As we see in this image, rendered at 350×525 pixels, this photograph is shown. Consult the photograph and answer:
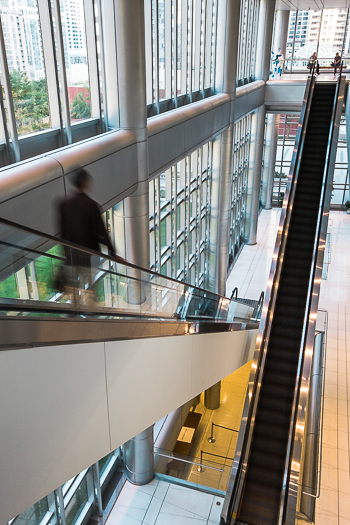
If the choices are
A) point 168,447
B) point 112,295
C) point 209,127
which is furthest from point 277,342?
point 209,127

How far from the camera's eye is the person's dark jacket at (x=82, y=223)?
214 inches

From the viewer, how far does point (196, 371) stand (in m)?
7.90

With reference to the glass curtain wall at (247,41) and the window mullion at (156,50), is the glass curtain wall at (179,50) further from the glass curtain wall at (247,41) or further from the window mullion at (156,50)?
the glass curtain wall at (247,41)

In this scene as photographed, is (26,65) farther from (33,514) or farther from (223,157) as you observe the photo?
(223,157)

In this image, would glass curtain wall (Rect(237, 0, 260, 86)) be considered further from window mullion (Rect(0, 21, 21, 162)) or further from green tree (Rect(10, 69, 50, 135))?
window mullion (Rect(0, 21, 21, 162))

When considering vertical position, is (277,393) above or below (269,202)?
above

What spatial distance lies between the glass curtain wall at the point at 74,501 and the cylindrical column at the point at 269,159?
22.0 m

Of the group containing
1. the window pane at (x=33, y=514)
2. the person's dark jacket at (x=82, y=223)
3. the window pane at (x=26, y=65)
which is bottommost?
the window pane at (x=33, y=514)

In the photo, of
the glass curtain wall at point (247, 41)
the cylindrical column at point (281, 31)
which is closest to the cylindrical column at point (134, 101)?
the glass curtain wall at point (247, 41)

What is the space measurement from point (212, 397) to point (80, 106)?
31.2 feet

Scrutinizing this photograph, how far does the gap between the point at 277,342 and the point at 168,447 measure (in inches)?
182

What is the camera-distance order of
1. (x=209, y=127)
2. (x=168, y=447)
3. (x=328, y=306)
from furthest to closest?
(x=328, y=306)
(x=209, y=127)
(x=168, y=447)

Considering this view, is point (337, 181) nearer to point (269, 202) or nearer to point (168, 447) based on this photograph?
point (269, 202)

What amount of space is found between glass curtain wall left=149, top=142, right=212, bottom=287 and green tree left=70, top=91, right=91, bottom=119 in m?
3.57
